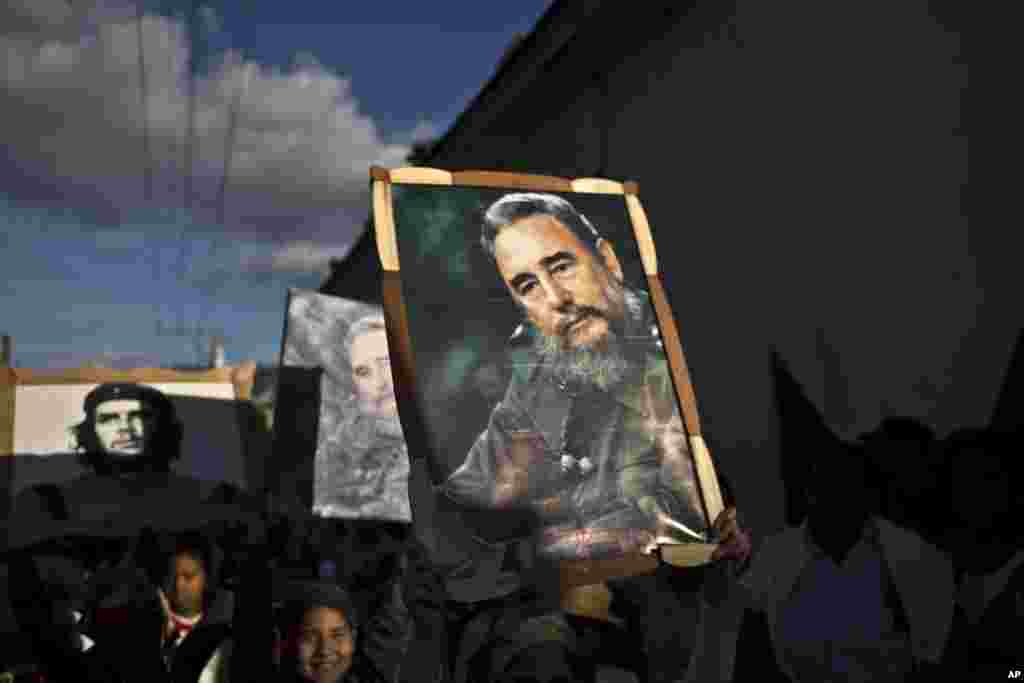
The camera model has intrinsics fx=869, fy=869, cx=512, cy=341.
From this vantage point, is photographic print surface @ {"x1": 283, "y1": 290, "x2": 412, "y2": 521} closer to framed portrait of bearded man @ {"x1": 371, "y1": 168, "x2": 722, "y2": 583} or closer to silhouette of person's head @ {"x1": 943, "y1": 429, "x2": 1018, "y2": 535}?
framed portrait of bearded man @ {"x1": 371, "y1": 168, "x2": 722, "y2": 583}

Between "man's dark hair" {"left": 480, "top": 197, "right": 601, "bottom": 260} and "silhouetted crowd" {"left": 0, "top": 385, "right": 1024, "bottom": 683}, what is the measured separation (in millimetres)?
1126

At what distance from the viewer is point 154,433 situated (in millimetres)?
5973

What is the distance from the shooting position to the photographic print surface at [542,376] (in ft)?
8.65

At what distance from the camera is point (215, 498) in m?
5.97

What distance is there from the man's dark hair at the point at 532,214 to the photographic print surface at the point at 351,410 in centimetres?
278

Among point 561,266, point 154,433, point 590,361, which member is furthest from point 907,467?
point 154,433

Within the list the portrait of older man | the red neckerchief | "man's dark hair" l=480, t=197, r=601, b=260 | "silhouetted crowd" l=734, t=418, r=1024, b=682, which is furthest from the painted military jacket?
the red neckerchief

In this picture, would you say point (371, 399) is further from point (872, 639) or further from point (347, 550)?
point (872, 639)

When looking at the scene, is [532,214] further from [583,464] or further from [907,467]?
[907,467]

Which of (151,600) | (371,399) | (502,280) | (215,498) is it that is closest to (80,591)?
(151,600)

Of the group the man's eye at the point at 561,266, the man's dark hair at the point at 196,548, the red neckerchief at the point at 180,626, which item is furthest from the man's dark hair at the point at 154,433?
the man's eye at the point at 561,266

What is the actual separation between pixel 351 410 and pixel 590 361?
348 cm

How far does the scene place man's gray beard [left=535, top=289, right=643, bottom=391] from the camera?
286 centimetres

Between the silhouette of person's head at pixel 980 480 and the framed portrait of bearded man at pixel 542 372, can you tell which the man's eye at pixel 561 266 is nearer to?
the framed portrait of bearded man at pixel 542 372
